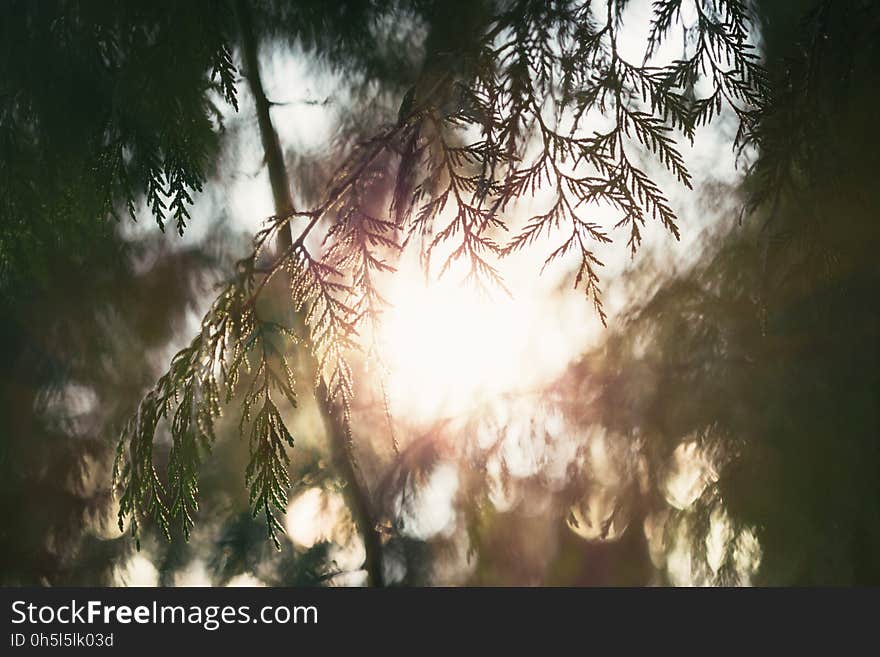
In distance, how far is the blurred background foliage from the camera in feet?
4.53

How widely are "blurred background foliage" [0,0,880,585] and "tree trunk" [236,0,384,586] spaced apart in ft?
0.07

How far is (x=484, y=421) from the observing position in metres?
1.51

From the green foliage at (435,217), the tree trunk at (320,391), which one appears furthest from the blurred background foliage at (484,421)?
the green foliage at (435,217)

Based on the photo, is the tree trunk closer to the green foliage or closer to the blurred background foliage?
the blurred background foliage

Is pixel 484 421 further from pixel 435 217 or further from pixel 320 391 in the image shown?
pixel 435 217

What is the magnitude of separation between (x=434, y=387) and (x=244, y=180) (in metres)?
0.59

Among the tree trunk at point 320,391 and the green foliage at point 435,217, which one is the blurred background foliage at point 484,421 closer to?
the tree trunk at point 320,391

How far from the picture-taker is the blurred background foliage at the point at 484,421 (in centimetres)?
138

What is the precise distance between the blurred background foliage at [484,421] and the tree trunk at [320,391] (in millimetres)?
21

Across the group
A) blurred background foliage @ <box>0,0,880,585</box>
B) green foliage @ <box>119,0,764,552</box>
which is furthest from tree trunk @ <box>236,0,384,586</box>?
green foliage @ <box>119,0,764,552</box>

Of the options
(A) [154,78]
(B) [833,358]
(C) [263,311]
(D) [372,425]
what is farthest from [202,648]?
(B) [833,358]

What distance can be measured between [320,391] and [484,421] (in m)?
0.36

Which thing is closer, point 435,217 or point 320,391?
point 435,217

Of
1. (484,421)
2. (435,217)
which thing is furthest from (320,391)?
(435,217)
